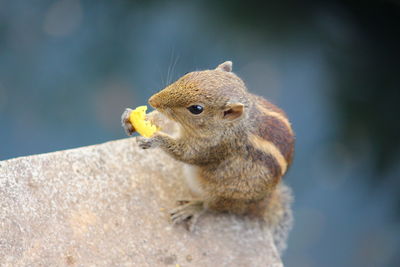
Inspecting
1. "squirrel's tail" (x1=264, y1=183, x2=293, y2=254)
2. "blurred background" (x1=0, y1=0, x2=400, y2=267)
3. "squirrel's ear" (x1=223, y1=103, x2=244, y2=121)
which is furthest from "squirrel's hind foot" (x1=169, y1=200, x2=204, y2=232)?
"blurred background" (x1=0, y1=0, x2=400, y2=267)

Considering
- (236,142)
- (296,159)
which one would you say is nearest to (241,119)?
(236,142)

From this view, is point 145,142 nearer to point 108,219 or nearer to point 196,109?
point 196,109

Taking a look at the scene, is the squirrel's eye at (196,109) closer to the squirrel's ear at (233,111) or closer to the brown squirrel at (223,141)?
the brown squirrel at (223,141)

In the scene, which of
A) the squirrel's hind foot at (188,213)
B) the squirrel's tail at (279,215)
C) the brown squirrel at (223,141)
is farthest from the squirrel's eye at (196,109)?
the squirrel's tail at (279,215)

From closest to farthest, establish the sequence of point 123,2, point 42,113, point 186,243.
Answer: point 186,243, point 42,113, point 123,2

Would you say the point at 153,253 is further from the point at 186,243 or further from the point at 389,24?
the point at 389,24

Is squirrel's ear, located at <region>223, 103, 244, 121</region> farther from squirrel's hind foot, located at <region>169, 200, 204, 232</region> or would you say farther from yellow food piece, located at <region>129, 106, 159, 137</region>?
squirrel's hind foot, located at <region>169, 200, 204, 232</region>

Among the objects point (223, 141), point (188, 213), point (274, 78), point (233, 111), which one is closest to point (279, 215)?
point (188, 213)
